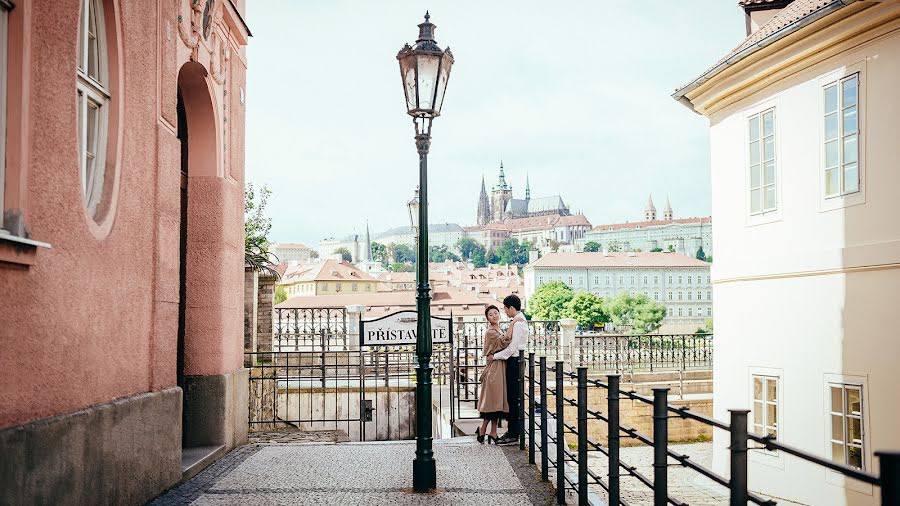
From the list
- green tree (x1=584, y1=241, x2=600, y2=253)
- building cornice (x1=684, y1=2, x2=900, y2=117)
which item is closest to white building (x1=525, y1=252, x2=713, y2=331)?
green tree (x1=584, y1=241, x2=600, y2=253)

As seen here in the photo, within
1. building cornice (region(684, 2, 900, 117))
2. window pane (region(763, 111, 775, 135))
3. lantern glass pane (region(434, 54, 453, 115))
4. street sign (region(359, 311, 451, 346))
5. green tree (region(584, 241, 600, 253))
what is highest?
green tree (region(584, 241, 600, 253))

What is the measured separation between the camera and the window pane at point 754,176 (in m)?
13.3

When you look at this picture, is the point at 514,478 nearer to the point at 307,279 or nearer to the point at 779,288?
the point at 779,288

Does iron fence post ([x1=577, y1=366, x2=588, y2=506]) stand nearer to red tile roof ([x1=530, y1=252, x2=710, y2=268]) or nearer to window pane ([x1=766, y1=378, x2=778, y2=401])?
window pane ([x1=766, y1=378, x2=778, y2=401])

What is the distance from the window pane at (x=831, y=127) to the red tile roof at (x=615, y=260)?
129449mm

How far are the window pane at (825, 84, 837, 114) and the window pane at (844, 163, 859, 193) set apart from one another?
0.88m

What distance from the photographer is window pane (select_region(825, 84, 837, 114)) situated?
11358 mm

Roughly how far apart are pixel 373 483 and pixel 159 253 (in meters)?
2.87

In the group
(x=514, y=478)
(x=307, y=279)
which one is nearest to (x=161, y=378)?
(x=514, y=478)

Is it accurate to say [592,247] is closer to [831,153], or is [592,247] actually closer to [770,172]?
[770,172]

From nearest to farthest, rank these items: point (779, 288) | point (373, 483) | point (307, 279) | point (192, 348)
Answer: point (373, 483), point (192, 348), point (779, 288), point (307, 279)

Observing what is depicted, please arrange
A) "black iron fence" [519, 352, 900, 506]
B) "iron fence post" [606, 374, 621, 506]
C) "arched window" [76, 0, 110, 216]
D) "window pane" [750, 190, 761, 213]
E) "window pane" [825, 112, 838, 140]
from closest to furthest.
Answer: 1. "black iron fence" [519, 352, 900, 506]
2. "iron fence post" [606, 374, 621, 506]
3. "arched window" [76, 0, 110, 216]
4. "window pane" [825, 112, 838, 140]
5. "window pane" [750, 190, 761, 213]

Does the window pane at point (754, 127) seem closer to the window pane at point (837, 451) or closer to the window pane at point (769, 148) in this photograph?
the window pane at point (769, 148)

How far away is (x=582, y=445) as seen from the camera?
6.41 meters
